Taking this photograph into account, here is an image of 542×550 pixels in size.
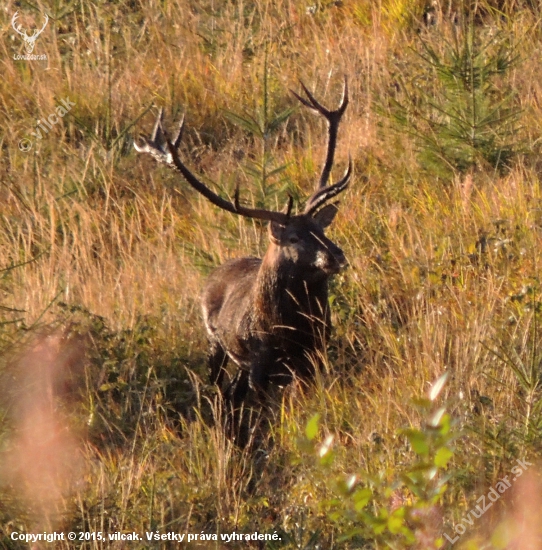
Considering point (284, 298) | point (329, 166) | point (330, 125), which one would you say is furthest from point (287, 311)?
point (330, 125)

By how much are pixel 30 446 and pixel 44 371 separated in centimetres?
95

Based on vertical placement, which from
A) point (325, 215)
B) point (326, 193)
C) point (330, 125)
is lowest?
point (325, 215)

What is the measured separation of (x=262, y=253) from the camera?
815cm

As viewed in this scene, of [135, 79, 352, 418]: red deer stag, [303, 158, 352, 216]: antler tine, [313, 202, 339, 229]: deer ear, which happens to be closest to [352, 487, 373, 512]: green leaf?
[135, 79, 352, 418]: red deer stag

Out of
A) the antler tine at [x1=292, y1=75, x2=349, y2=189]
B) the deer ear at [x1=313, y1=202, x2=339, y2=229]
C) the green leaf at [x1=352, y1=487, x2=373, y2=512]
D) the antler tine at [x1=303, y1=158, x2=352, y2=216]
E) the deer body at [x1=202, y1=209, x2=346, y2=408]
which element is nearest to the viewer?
the green leaf at [x1=352, y1=487, x2=373, y2=512]

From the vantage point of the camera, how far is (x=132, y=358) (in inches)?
273

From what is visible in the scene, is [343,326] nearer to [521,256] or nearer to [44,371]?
[521,256]

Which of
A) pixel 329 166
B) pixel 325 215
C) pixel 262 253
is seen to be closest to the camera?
pixel 325 215

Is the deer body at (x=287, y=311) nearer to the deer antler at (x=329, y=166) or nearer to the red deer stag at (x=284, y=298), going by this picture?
the red deer stag at (x=284, y=298)

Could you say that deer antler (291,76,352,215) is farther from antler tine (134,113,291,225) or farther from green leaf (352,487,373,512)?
green leaf (352,487,373,512)

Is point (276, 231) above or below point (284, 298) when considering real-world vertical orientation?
above

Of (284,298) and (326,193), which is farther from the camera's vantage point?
(326,193)

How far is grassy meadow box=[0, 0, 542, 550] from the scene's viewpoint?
202 inches

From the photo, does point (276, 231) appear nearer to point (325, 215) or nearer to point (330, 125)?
point (325, 215)
